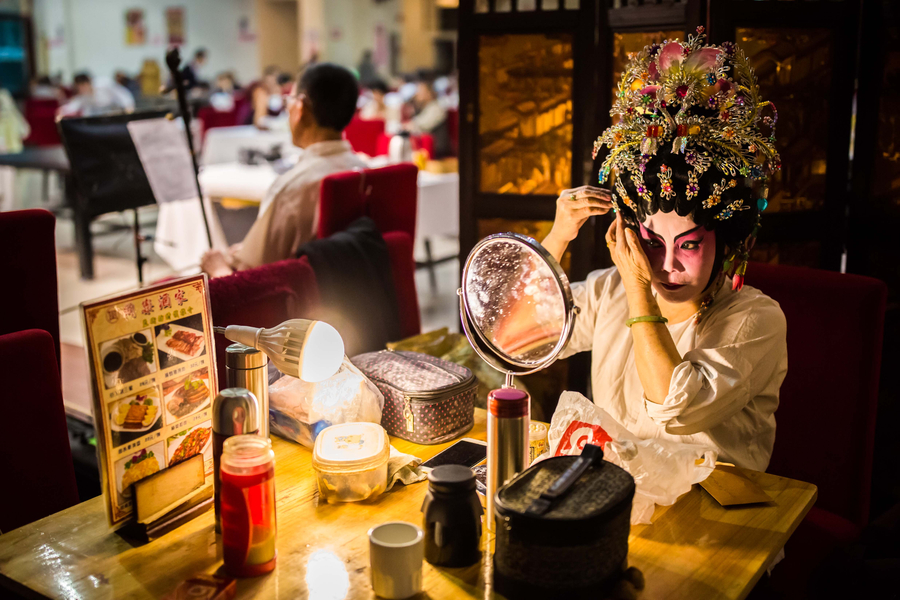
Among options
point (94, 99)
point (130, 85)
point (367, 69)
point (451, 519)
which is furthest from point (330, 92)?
point (367, 69)

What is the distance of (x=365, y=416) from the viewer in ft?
4.84

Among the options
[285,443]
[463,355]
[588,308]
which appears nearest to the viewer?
[285,443]

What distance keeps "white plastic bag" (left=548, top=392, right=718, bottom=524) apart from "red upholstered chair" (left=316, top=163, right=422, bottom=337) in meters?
1.45

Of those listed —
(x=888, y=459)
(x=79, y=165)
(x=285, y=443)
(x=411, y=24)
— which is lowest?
(x=888, y=459)

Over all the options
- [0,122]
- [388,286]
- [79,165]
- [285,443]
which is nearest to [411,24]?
[0,122]

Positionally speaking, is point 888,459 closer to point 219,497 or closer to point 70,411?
point 219,497

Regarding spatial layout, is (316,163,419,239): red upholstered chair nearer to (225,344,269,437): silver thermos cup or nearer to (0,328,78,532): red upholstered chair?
(0,328,78,532): red upholstered chair

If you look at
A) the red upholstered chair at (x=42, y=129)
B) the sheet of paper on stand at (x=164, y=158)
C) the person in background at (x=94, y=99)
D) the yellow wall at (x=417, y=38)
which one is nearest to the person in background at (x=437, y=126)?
the person in background at (x=94, y=99)

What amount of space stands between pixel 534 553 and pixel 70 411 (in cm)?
265

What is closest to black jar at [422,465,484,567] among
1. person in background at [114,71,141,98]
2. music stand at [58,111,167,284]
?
music stand at [58,111,167,284]

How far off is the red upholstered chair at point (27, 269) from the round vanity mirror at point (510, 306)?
1278 mm

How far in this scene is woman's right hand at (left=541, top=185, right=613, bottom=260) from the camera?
5.18ft

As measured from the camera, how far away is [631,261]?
150 cm

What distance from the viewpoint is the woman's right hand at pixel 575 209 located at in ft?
5.18
